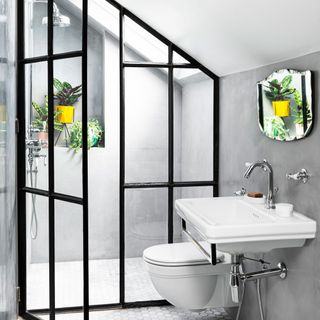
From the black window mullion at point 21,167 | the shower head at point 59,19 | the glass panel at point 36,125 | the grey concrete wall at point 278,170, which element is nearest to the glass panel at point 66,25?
the shower head at point 59,19

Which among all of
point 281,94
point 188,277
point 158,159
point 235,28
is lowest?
point 188,277

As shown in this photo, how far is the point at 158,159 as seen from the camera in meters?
3.54

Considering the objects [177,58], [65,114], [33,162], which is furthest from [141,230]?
[177,58]

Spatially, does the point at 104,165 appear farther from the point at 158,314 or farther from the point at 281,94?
the point at 281,94

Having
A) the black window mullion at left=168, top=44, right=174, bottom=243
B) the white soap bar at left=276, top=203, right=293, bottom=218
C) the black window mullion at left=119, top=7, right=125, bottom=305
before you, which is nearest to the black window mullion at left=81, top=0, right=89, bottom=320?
the black window mullion at left=119, top=7, right=125, bottom=305

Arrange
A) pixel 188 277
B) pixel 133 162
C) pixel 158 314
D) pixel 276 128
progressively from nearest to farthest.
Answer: pixel 276 128
pixel 188 277
pixel 158 314
pixel 133 162

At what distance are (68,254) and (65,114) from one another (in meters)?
0.85

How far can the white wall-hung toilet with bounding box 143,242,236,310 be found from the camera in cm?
286

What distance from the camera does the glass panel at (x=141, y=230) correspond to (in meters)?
3.52

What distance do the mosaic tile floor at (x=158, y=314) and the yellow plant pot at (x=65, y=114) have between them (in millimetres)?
1288

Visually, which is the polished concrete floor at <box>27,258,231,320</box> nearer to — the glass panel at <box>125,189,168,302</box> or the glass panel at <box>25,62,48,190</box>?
the glass panel at <box>125,189,168,302</box>

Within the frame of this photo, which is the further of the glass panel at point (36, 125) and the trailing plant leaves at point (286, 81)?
the glass panel at point (36, 125)

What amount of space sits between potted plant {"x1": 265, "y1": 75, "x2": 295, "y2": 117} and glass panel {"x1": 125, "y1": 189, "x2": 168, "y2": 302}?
1.22 metres

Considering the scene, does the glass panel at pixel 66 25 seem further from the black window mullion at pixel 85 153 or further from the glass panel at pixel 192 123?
the glass panel at pixel 192 123
